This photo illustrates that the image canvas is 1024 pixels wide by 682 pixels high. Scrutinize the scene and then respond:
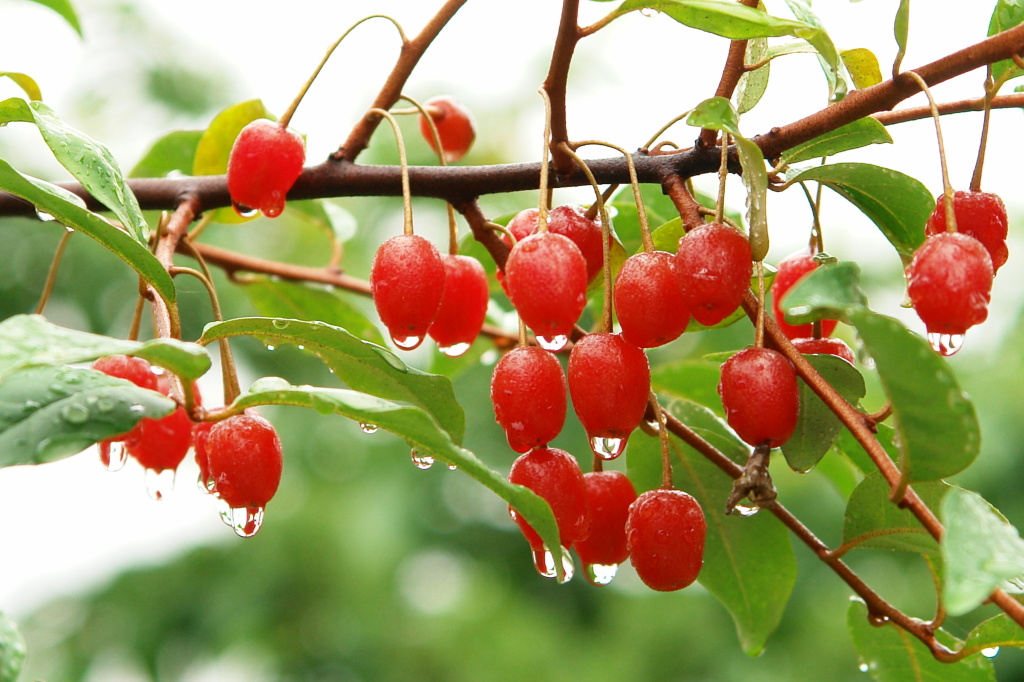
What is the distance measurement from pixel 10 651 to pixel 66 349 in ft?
0.68

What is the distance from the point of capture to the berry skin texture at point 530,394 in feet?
2.24

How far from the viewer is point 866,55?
805mm

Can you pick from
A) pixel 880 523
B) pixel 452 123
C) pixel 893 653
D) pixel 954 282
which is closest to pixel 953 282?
pixel 954 282

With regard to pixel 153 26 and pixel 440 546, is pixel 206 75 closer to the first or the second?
pixel 153 26

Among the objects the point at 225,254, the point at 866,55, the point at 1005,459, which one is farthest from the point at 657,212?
the point at 1005,459

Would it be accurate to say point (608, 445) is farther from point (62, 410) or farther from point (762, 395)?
point (62, 410)

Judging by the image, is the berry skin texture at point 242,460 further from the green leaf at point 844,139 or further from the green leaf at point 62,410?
the green leaf at point 844,139

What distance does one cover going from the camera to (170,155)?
130cm

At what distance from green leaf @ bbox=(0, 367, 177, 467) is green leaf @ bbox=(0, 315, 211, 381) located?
0.14ft

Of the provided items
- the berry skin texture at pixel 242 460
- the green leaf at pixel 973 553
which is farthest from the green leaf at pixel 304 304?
the green leaf at pixel 973 553

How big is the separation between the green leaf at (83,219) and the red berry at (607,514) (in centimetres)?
38

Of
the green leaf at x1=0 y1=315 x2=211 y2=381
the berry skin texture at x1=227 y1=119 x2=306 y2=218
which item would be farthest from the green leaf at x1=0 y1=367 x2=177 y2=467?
the berry skin texture at x1=227 y1=119 x2=306 y2=218

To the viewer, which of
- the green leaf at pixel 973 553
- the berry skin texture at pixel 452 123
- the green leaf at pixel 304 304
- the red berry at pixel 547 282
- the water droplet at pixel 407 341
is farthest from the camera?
the green leaf at pixel 304 304

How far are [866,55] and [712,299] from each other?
1.05 feet
